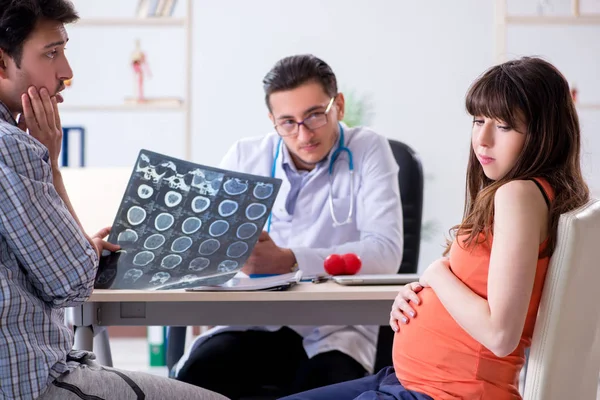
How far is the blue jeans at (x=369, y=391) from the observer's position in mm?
1170

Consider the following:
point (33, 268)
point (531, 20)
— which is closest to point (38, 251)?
point (33, 268)

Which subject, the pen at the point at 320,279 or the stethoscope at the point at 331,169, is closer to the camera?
the pen at the point at 320,279

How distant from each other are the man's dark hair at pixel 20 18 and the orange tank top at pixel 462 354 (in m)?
0.75

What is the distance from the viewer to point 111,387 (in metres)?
1.09

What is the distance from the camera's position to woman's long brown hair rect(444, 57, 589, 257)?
115cm

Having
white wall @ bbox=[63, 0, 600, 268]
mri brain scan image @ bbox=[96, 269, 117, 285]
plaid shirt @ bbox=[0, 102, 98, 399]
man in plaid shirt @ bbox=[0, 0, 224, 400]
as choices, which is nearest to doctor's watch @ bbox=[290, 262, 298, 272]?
mri brain scan image @ bbox=[96, 269, 117, 285]

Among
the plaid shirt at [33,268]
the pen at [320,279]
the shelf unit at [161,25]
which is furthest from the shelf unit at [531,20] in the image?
the plaid shirt at [33,268]

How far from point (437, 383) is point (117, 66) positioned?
3625mm

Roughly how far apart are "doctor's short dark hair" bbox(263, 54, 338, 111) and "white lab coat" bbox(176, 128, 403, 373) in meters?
0.20

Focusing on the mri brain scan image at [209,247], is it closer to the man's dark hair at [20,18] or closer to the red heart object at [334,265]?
the red heart object at [334,265]

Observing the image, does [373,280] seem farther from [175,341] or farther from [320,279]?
[175,341]

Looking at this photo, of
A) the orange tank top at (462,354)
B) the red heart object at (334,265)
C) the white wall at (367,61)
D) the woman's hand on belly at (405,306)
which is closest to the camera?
the orange tank top at (462,354)

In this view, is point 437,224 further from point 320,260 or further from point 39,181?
point 39,181

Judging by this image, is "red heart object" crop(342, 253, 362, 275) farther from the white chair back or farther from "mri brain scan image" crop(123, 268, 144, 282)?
the white chair back
